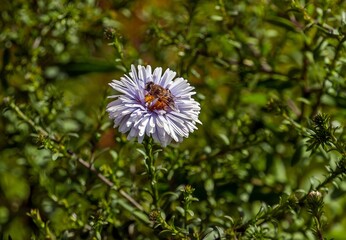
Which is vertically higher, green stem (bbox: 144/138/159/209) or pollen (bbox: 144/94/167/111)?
pollen (bbox: 144/94/167/111)

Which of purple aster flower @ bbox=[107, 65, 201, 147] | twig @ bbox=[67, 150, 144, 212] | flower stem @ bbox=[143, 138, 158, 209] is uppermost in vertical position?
purple aster flower @ bbox=[107, 65, 201, 147]

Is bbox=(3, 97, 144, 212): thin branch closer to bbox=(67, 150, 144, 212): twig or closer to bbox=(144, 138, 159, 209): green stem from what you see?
bbox=(67, 150, 144, 212): twig

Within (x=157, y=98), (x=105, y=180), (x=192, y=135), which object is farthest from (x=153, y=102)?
(x=192, y=135)

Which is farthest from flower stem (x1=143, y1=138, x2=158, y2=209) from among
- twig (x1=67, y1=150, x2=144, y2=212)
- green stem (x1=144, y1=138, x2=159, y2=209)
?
twig (x1=67, y1=150, x2=144, y2=212)

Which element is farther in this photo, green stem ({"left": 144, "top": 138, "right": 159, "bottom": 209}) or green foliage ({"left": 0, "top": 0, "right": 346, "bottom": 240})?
green foliage ({"left": 0, "top": 0, "right": 346, "bottom": 240})

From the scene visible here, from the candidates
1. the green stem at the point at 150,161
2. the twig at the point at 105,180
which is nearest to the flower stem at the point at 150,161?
the green stem at the point at 150,161

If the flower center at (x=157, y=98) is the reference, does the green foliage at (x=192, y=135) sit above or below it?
below

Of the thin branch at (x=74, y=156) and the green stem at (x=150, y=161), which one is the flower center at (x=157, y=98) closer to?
the green stem at (x=150, y=161)
